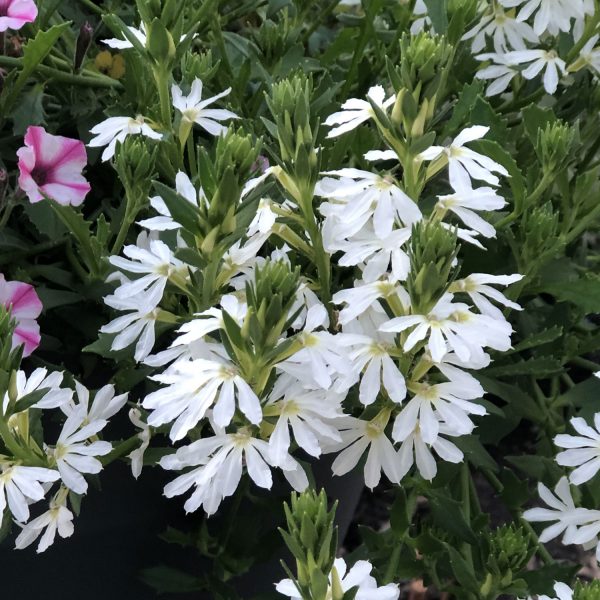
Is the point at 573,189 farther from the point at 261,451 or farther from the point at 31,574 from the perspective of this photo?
the point at 31,574

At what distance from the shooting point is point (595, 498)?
0.52 meters

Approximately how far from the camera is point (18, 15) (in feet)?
1.76

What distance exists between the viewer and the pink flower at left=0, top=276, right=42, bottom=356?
1.67ft

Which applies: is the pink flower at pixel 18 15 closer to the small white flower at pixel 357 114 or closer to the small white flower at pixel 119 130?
the small white flower at pixel 119 130

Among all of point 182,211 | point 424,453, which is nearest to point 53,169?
point 182,211

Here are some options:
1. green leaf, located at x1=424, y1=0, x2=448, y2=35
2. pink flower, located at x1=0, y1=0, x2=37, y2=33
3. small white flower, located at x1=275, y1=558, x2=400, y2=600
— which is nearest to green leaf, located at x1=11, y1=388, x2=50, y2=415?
small white flower, located at x1=275, y1=558, x2=400, y2=600

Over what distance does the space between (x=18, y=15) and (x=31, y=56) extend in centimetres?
3

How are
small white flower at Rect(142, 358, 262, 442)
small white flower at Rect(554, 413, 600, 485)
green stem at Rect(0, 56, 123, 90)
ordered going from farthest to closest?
green stem at Rect(0, 56, 123, 90), small white flower at Rect(554, 413, 600, 485), small white flower at Rect(142, 358, 262, 442)

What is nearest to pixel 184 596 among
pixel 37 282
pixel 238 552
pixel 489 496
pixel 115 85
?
pixel 238 552

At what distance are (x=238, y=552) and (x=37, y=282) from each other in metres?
0.21

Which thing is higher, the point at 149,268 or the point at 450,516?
the point at 149,268

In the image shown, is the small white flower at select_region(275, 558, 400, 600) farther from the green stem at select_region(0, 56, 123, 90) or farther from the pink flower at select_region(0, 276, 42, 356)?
the green stem at select_region(0, 56, 123, 90)

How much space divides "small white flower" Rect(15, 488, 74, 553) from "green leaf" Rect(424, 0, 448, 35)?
1.15 feet

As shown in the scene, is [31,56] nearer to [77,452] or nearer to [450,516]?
[77,452]
